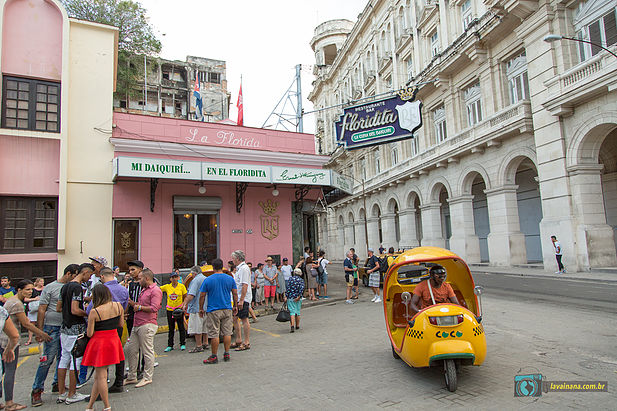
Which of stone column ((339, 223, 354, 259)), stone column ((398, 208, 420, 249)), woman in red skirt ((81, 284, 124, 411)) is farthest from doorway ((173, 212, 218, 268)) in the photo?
stone column ((339, 223, 354, 259))

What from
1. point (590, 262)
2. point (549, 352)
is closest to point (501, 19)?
point (590, 262)

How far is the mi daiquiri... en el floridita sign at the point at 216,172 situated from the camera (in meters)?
11.0

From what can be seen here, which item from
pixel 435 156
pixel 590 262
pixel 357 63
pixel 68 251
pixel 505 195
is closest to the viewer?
pixel 68 251

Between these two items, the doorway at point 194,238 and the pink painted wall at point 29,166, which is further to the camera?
the doorway at point 194,238

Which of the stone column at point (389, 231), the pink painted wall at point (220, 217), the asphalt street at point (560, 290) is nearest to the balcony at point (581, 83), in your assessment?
the asphalt street at point (560, 290)

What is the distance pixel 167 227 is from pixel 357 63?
3516 centimetres

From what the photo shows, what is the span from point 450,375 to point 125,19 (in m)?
37.6

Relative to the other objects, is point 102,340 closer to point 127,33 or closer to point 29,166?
point 29,166

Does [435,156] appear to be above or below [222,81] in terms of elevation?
below

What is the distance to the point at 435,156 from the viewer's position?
2655 centimetres

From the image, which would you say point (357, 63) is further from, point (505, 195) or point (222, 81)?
point (505, 195)

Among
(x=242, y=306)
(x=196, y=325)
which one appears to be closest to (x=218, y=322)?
(x=242, y=306)

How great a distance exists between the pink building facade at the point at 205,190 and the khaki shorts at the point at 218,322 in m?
5.88

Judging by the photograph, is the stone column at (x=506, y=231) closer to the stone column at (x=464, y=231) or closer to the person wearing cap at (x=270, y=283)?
the stone column at (x=464, y=231)
